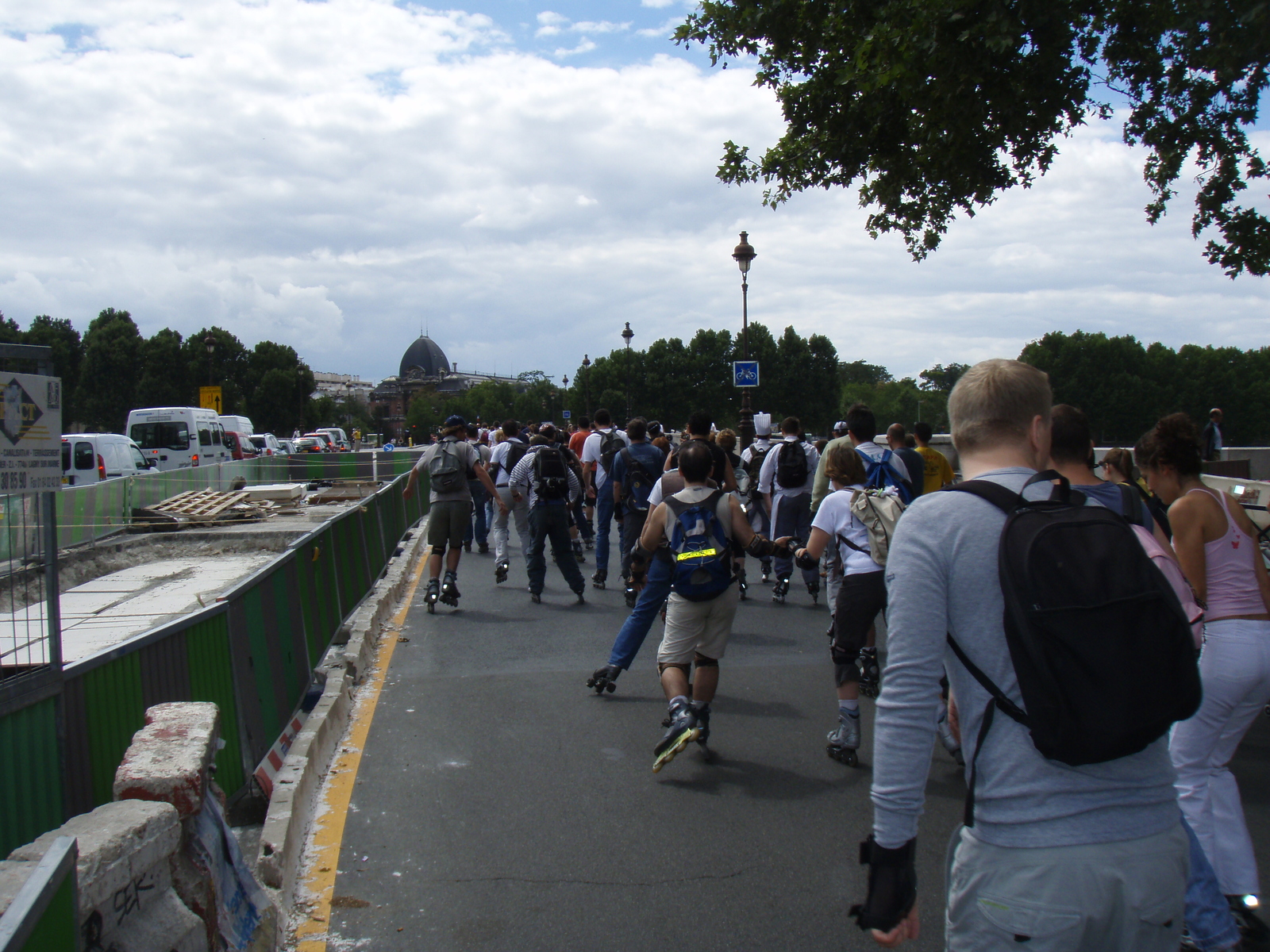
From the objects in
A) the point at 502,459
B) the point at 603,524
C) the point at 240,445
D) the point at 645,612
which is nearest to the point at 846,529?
the point at 645,612

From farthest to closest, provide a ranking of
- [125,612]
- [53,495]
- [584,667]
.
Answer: [125,612]
[584,667]
[53,495]

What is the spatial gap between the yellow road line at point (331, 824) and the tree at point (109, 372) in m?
80.7

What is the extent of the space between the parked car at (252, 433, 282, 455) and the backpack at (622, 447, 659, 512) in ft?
129

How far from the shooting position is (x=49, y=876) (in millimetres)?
1980

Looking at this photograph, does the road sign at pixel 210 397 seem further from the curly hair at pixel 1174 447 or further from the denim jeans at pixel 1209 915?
the denim jeans at pixel 1209 915

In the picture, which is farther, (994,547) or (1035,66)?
(1035,66)

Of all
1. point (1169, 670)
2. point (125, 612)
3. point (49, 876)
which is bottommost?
point (125, 612)

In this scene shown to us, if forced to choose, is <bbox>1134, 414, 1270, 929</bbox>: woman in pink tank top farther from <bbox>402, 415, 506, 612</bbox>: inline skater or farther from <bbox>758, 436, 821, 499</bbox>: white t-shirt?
<bbox>402, 415, 506, 612</bbox>: inline skater

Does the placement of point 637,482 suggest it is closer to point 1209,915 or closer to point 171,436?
point 1209,915

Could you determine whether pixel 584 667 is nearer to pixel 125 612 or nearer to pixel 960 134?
pixel 960 134

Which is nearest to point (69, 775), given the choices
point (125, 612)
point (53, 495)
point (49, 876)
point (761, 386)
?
point (53, 495)

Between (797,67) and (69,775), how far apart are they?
8.94 meters

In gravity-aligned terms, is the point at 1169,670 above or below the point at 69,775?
above

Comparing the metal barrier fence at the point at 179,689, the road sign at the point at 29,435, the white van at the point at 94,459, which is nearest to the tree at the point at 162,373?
the white van at the point at 94,459
